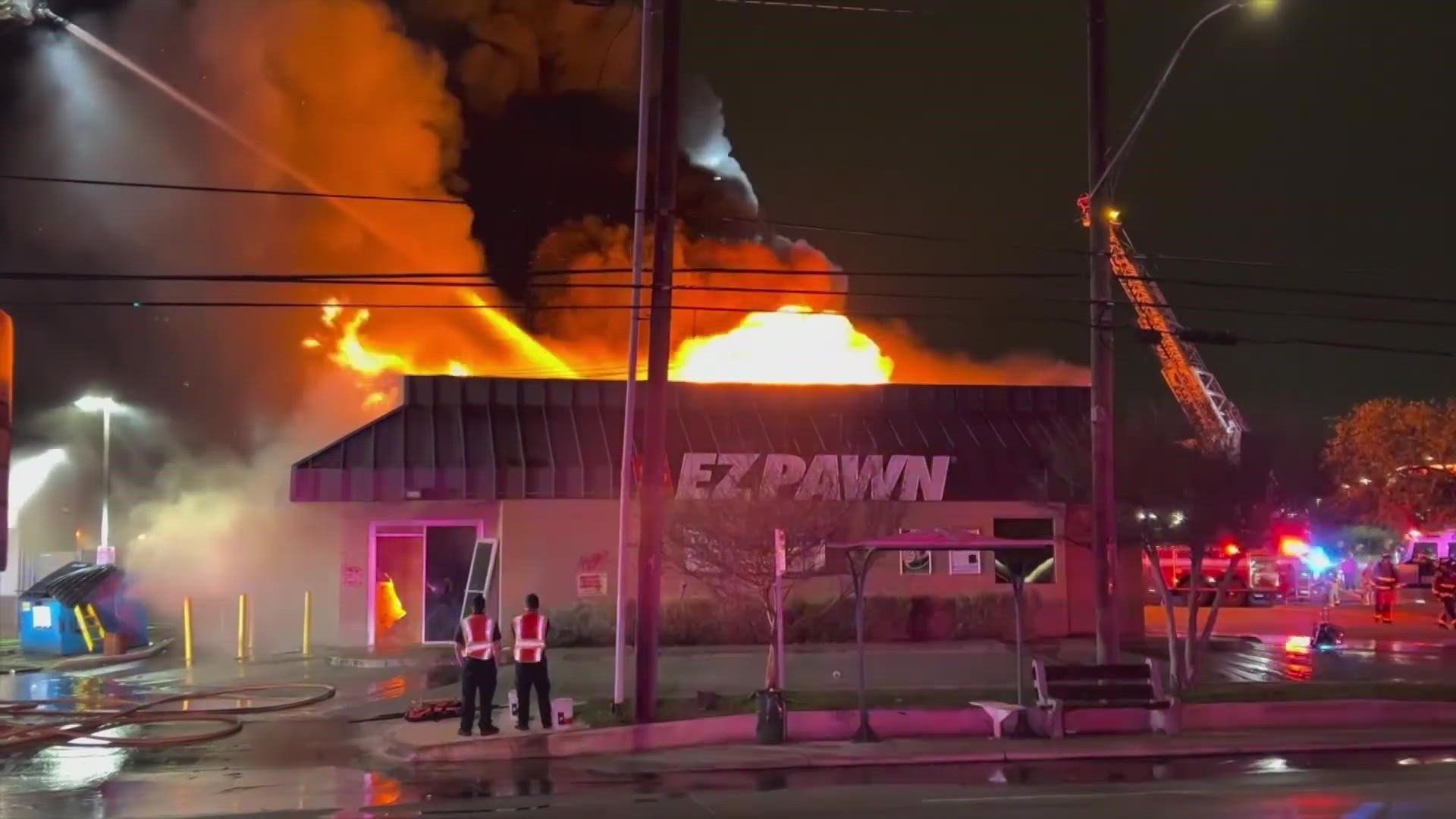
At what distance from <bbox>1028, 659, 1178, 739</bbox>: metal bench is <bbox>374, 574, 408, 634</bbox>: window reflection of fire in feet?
44.4

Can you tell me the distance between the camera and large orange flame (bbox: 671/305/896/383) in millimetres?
31703

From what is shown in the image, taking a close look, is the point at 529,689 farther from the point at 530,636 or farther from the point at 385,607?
the point at 385,607

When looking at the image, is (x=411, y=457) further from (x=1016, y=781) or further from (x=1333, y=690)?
(x=1333, y=690)

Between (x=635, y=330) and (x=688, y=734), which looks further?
(x=635, y=330)

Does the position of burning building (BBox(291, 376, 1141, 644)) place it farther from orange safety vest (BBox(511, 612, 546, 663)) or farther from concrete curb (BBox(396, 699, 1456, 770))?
orange safety vest (BBox(511, 612, 546, 663))

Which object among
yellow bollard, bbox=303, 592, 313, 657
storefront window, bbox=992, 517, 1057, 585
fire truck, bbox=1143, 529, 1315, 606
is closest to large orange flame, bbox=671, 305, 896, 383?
storefront window, bbox=992, 517, 1057, 585

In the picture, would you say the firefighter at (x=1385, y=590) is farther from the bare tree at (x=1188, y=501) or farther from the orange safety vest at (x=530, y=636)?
the orange safety vest at (x=530, y=636)

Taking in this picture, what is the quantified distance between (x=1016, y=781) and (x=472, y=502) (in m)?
14.0

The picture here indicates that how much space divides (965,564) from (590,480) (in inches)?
295

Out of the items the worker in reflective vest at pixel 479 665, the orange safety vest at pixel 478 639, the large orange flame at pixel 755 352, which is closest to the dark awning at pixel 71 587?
the large orange flame at pixel 755 352

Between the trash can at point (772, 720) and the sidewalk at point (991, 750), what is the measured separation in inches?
5.4

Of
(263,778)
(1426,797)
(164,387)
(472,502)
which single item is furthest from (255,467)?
(1426,797)

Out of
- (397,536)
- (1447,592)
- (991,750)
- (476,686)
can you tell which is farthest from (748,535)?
(1447,592)

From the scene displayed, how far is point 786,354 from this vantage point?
31.8m
